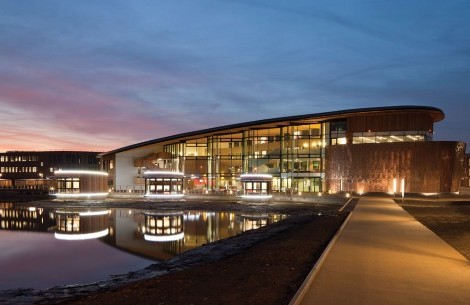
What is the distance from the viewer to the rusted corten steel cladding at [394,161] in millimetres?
50281

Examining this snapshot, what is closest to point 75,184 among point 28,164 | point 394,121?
point 394,121

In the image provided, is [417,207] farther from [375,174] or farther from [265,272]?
[265,272]

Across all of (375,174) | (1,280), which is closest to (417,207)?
(375,174)

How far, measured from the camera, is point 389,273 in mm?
11578

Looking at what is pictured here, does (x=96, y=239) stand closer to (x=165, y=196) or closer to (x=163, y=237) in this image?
(x=163, y=237)

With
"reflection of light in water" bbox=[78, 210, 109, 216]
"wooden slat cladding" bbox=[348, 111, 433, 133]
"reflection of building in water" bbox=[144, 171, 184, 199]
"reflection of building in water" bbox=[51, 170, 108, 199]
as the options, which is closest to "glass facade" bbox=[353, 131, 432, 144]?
"wooden slat cladding" bbox=[348, 111, 433, 133]

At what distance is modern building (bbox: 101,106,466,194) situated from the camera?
5078 cm

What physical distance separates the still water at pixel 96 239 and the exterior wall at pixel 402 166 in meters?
20.4

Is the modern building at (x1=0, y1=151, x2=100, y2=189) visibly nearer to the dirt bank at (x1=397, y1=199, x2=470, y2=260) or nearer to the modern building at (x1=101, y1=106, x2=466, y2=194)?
the modern building at (x1=101, y1=106, x2=466, y2=194)

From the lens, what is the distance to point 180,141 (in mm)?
73375

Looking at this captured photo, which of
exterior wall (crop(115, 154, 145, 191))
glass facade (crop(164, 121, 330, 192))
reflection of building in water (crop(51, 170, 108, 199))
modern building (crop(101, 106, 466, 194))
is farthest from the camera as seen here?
exterior wall (crop(115, 154, 145, 191))

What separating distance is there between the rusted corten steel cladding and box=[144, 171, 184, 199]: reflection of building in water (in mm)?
20193

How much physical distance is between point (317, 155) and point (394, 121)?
37.3 ft

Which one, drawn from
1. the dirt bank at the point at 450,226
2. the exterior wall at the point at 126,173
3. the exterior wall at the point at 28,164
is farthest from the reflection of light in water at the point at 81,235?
the exterior wall at the point at 28,164
